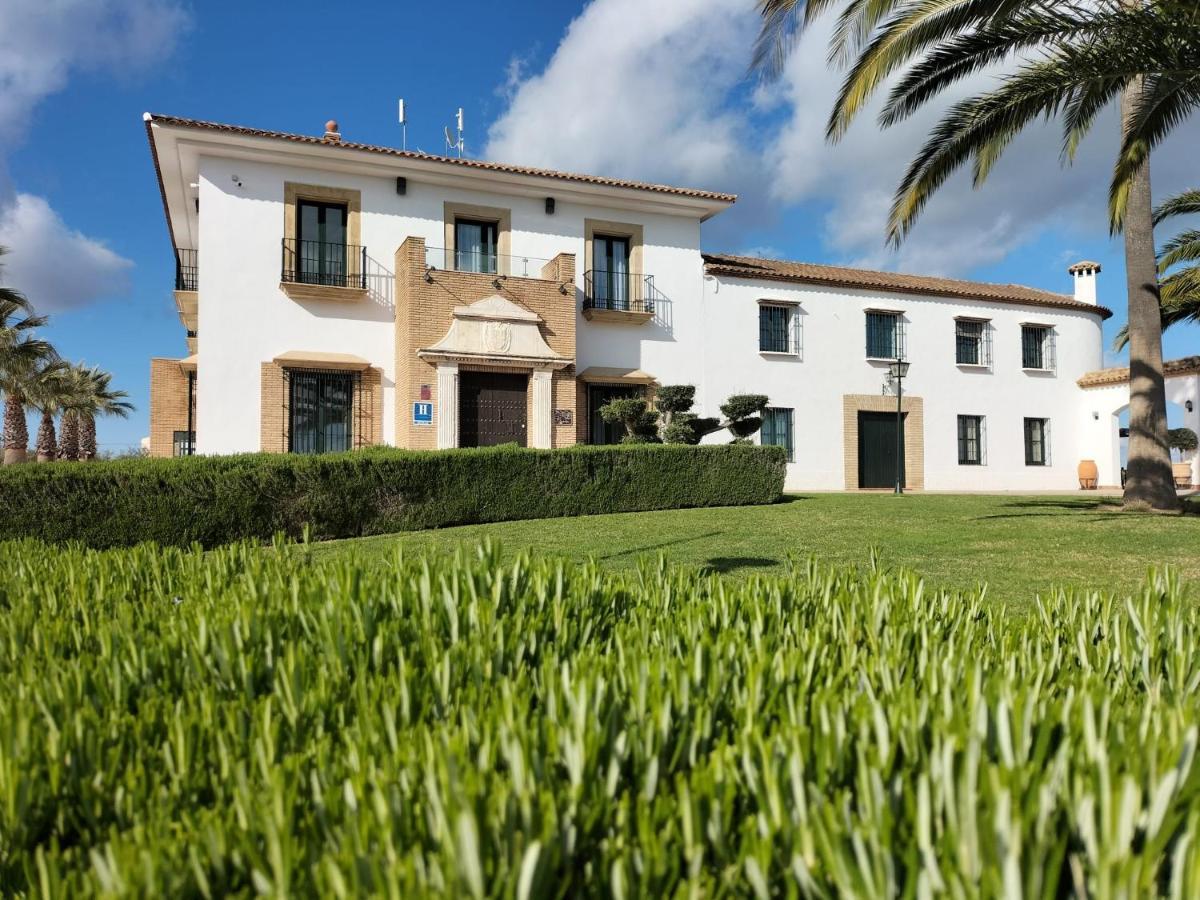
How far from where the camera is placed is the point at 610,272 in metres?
20.2

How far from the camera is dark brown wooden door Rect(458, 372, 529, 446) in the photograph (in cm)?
1767

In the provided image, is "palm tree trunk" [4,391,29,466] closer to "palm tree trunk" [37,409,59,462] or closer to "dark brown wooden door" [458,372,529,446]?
"palm tree trunk" [37,409,59,462]

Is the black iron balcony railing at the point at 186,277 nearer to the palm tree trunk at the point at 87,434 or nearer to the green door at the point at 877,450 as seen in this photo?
the green door at the point at 877,450

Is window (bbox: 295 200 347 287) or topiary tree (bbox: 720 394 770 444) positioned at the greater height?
window (bbox: 295 200 347 287)

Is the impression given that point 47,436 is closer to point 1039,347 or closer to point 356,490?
point 356,490

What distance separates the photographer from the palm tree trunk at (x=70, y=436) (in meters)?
38.1

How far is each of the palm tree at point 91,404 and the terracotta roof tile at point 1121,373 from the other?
44.0m

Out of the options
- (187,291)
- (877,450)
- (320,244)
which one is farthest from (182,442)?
(877,450)

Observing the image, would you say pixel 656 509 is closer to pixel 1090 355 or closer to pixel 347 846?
pixel 347 846

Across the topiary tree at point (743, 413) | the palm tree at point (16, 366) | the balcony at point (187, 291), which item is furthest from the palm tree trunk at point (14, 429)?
the topiary tree at point (743, 413)

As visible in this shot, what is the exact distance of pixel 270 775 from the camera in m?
1.28

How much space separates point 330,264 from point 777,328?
12487 millimetres

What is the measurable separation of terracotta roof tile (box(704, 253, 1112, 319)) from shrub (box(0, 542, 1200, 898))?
19.9 metres

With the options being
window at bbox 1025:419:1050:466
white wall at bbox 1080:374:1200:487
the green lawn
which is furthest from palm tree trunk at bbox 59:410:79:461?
white wall at bbox 1080:374:1200:487
